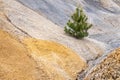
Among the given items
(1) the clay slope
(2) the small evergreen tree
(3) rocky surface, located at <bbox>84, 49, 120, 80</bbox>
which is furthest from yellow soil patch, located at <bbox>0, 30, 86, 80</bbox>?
(2) the small evergreen tree

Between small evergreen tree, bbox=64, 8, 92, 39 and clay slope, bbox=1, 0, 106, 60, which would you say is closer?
clay slope, bbox=1, 0, 106, 60

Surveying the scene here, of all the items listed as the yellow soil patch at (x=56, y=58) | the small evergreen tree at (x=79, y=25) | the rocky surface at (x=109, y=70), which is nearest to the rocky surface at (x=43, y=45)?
the yellow soil patch at (x=56, y=58)

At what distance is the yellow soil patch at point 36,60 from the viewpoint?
15227 mm

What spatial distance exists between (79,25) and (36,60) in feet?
24.1

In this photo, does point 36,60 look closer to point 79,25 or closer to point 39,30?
point 39,30

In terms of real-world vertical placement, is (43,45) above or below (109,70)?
below

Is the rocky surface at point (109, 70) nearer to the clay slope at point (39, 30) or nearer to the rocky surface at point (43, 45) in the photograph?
the rocky surface at point (43, 45)

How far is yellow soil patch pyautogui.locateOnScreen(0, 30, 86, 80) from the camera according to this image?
15.2 metres

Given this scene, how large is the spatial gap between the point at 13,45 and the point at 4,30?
1.64 meters

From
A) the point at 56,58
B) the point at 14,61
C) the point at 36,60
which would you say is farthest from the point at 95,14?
the point at 14,61

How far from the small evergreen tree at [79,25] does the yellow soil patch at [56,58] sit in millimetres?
3284

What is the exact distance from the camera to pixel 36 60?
662 inches

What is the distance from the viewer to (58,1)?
34.9m

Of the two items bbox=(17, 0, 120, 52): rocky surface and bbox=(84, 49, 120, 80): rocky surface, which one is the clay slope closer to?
bbox=(17, 0, 120, 52): rocky surface
